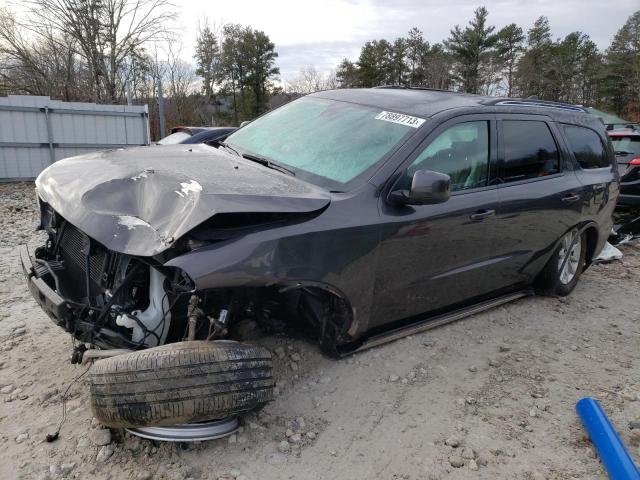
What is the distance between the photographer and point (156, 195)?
2467 mm

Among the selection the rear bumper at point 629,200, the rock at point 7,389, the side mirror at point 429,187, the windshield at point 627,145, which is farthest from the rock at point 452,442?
the windshield at point 627,145

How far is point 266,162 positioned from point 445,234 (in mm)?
1265

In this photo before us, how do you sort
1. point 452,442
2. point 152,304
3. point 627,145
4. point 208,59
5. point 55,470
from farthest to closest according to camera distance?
point 208,59, point 627,145, point 452,442, point 152,304, point 55,470

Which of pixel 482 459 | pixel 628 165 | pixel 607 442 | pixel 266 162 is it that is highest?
pixel 266 162

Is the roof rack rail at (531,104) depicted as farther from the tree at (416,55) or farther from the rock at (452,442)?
the tree at (416,55)

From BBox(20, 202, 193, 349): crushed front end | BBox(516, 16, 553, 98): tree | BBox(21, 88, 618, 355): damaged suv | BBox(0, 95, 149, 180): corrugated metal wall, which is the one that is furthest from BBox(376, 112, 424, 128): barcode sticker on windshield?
BBox(516, 16, 553, 98): tree

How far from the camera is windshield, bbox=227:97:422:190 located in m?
3.00

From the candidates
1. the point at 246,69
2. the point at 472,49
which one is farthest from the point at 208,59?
the point at 472,49

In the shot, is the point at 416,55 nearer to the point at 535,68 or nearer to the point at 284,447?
the point at 535,68

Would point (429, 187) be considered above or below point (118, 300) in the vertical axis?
above

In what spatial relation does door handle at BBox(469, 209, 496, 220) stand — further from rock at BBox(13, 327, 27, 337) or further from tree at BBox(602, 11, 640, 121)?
tree at BBox(602, 11, 640, 121)

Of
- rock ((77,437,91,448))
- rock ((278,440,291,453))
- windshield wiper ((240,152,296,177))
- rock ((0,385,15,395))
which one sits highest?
windshield wiper ((240,152,296,177))

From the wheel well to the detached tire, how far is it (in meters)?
4.05

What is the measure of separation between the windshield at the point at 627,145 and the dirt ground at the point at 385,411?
197 inches
